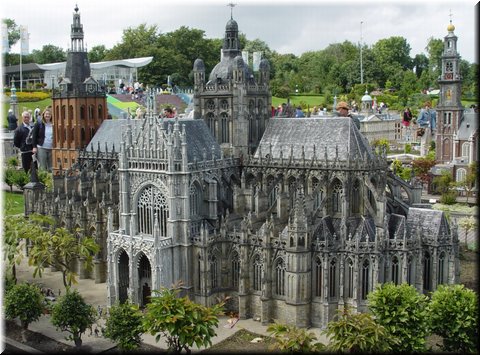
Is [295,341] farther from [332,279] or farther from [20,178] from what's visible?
[20,178]

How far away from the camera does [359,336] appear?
1640 inches

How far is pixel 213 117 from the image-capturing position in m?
69.9

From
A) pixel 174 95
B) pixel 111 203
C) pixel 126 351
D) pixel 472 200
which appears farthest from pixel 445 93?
pixel 126 351

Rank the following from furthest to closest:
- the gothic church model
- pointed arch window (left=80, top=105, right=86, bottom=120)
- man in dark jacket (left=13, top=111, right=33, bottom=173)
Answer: pointed arch window (left=80, top=105, right=86, bottom=120), man in dark jacket (left=13, top=111, right=33, bottom=173), the gothic church model

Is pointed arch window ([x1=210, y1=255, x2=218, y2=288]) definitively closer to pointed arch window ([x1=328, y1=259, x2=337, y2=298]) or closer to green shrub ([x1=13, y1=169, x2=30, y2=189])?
pointed arch window ([x1=328, y1=259, x2=337, y2=298])

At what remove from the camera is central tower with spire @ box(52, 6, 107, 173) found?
90.8m

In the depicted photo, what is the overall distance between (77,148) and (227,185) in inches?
1259

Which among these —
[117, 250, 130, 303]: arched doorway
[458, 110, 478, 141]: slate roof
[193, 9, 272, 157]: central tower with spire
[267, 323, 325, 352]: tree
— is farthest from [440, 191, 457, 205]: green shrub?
[267, 323, 325, 352]: tree

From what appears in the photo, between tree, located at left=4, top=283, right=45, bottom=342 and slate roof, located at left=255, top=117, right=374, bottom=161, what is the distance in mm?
27124

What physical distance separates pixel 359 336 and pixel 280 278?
691 inches

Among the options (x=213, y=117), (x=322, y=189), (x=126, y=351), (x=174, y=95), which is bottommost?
(x=126, y=351)

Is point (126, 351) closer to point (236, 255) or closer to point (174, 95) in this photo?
point (236, 255)

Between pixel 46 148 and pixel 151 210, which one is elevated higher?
pixel 46 148

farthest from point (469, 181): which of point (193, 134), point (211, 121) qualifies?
point (193, 134)
